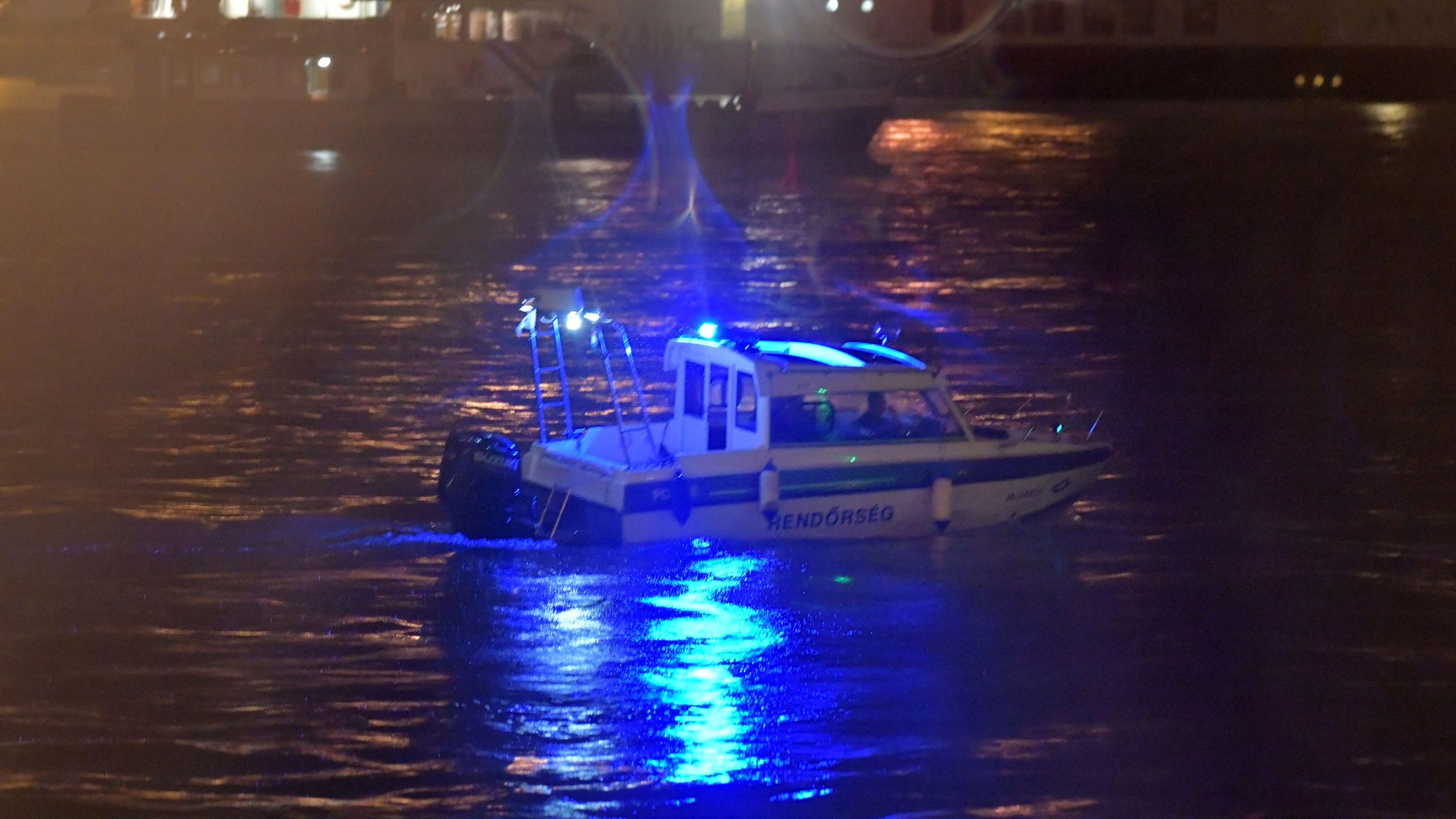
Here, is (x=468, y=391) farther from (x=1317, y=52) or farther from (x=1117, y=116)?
(x=1317, y=52)

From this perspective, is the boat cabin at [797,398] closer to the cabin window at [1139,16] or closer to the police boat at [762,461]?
the police boat at [762,461]

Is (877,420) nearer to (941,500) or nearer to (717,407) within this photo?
(941,500)

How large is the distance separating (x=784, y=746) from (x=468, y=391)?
9.58 metres

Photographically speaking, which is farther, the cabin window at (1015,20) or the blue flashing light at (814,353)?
the cabin window at (1015,20)

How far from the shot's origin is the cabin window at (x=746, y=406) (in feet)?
36.3

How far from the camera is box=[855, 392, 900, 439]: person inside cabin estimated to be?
11.3m

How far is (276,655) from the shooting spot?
364 inches

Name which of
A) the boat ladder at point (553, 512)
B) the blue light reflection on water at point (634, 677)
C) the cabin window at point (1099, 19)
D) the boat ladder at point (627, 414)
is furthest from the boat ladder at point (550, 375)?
the cabin window at point (1099, 19)

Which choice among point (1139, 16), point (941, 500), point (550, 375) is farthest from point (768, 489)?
point (1139, 16)

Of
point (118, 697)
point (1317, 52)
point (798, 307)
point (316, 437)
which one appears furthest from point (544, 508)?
point (1317, 52)

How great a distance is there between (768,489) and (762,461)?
0.19 m

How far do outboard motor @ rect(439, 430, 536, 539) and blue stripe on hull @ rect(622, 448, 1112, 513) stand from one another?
3.05ft

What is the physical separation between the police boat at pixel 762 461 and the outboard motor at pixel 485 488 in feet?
0.04

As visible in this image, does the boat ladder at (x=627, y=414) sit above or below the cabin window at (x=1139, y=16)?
below
